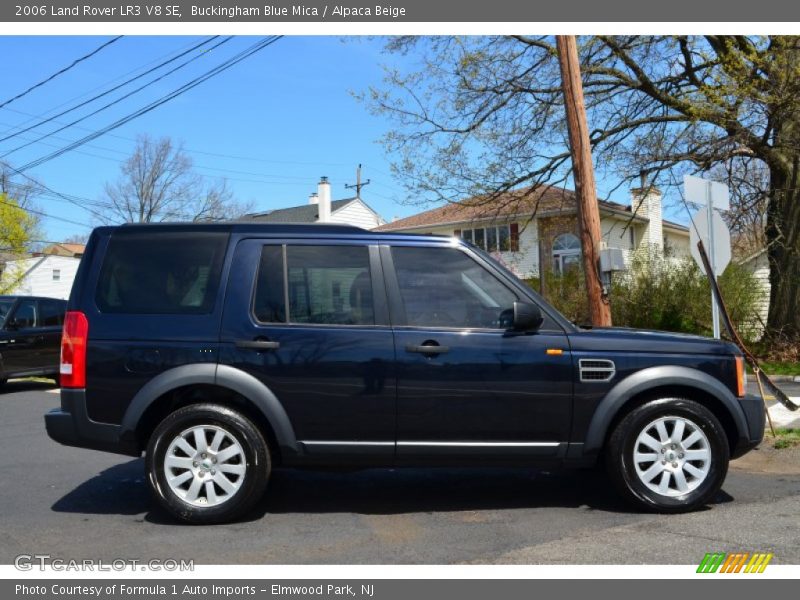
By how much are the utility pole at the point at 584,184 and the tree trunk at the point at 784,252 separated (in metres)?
8.37

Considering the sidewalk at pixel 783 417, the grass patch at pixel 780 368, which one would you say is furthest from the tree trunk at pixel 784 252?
the sidewalk at pixel 783 417

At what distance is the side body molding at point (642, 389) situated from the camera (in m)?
4.96

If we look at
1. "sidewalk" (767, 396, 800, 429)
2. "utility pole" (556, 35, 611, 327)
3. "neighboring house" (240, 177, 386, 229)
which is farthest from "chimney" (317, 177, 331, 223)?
"sidewalk" (767, 396, 800, 429)

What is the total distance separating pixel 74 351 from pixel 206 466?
46.3 inches

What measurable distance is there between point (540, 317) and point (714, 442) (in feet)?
4.85

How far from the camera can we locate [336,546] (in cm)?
448

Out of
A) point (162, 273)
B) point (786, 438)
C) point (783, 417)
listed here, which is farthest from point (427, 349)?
point (783, 417)

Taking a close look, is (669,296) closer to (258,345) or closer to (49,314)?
(49,314)

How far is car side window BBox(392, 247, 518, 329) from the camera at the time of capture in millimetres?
5070

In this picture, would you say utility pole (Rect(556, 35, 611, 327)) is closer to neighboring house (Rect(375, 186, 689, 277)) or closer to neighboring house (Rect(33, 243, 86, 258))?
neighboring house (Rect(375, 186, 689, 277))

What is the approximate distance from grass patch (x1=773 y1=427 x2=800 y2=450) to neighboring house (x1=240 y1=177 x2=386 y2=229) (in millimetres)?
35841

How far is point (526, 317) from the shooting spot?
16.1ft

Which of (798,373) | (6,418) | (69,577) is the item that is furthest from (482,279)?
(798,373)

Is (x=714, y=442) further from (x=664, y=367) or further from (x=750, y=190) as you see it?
(x=750, y=190)
